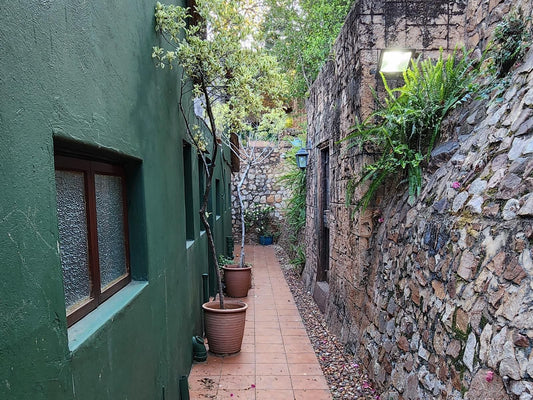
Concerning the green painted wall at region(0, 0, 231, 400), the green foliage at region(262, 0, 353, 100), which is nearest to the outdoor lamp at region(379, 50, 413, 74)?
the green painted wall at region(0, 0, 231, 400)

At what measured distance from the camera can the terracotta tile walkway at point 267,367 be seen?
3.03 m

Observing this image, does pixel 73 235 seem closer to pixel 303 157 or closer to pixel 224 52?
pixel 224 52

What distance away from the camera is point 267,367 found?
Result: 3475mm

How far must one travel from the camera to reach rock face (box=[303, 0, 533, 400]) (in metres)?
1.51

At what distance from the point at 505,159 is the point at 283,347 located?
3.04m

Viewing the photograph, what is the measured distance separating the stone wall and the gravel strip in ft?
18.7

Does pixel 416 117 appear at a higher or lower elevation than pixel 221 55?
lower

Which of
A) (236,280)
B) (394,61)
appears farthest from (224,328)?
(394,61)

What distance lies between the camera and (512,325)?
1.41m

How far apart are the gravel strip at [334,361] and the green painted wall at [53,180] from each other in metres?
1.51

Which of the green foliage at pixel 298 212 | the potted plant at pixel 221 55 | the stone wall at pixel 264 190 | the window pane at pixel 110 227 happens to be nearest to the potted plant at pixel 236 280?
the green foliage at pixel 298 212

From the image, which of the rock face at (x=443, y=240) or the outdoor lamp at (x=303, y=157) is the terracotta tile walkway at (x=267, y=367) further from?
the outdoor lamp at (x=303, y=157)

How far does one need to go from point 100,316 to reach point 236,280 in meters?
4.33

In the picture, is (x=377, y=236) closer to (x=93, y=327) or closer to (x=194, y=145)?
(x=194, y=145)
